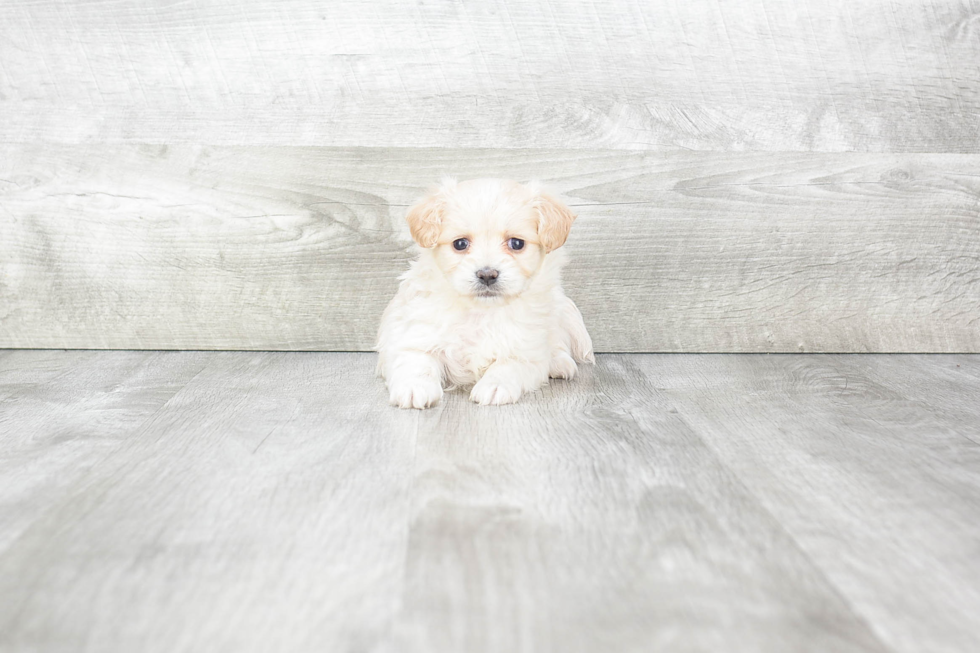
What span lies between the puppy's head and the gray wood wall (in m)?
0.46

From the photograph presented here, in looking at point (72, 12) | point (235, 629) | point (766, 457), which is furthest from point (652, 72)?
point (235, 629)

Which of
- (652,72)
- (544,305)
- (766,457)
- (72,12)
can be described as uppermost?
(72,12)

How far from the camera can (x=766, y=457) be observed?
51.5 inches

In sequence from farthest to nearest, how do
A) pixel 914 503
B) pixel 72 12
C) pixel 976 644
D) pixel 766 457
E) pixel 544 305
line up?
1. pixel 72 12
2. pixel 544 305
3. pixel 766 457
4. pixel 914 503
5. pixel 976 644

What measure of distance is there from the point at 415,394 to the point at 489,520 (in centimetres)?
57

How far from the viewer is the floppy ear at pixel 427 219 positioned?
64.0 inches

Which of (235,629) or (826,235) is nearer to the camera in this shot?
(235,629)

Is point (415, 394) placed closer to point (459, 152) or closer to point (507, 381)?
point (507, 381)

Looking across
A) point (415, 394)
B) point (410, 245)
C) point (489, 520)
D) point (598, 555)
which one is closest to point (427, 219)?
point (415, 394)

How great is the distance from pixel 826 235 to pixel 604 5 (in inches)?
36.0

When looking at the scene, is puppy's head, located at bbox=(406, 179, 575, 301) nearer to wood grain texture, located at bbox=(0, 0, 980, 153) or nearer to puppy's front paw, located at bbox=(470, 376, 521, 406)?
puppy's front paw, located at bbox=(470, 376, 521, 406)

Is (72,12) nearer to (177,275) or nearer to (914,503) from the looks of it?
(177,275)

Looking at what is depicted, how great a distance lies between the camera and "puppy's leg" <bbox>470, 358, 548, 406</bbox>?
1.62 metres

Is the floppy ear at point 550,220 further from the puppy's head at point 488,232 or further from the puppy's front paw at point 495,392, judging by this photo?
the puppy's front paw at point 495,392
